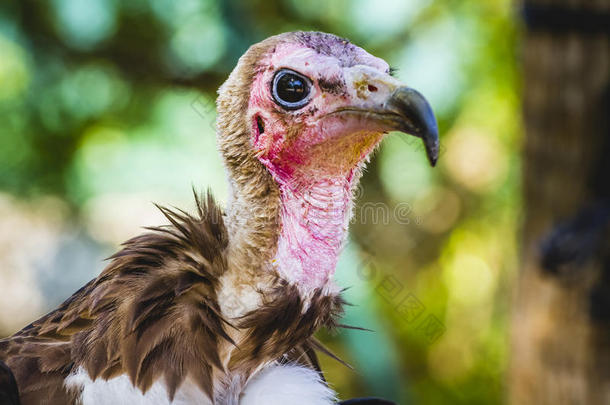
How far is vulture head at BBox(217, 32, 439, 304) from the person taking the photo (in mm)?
1395

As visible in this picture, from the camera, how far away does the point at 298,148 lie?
56.8 inches

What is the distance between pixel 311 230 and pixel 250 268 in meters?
0.17

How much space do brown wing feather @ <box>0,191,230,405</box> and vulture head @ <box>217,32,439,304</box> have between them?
0.13 m

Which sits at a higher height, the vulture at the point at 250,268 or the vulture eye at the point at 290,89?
the vulture eye at the point at 290,89

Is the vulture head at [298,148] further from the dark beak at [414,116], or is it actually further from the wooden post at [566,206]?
the wooden post at [566,206]

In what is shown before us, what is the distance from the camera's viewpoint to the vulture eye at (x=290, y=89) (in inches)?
56.1

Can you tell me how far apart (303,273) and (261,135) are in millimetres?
352

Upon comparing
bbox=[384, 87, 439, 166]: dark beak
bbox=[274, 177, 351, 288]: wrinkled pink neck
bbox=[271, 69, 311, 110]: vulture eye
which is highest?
bbox=[271, 69, 311, 110]: vulture eye

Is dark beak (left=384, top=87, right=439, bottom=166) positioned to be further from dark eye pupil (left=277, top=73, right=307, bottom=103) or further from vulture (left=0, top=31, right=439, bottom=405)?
dark eye pupil (left=277, top=73, right=307, bottom=103)

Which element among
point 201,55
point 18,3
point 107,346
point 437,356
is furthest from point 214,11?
point 437,356

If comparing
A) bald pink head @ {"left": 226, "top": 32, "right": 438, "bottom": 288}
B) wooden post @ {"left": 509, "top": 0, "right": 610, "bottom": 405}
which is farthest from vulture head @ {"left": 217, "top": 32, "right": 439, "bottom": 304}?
wooden post @ {"left": 509, "top": 0, "right": 610, "bottom": 405}

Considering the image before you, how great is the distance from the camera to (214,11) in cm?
424

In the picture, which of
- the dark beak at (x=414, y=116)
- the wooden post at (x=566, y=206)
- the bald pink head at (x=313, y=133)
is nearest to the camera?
the dark beak at (x=414, y=116)

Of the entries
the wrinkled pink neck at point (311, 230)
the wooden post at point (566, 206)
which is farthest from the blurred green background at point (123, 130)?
the wrinkled pink neck at point (311, 230)
